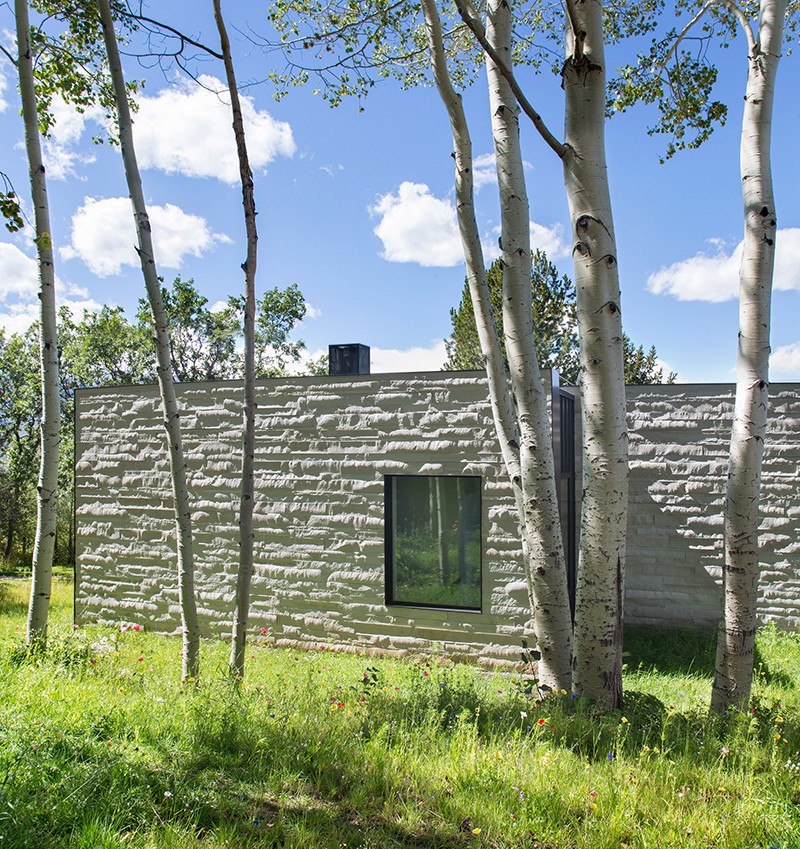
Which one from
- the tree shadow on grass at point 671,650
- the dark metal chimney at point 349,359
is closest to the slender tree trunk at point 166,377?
the dark metal chimney at point 349,359

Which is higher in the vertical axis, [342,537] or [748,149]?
[748,149]

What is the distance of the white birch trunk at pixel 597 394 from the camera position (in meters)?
3.22

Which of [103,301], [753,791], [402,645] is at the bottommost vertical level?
[402,645]

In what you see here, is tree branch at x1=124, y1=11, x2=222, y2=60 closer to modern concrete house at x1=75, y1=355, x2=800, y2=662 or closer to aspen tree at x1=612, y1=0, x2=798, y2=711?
modern concrete house at x1=75, y1=355, x2=800, y2=662

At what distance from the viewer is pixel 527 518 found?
12.6ft

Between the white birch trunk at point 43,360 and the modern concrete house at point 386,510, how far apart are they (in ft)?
7.87

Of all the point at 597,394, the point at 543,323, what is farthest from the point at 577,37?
the point at 543,323

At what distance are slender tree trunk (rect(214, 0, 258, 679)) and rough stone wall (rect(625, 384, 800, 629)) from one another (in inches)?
181

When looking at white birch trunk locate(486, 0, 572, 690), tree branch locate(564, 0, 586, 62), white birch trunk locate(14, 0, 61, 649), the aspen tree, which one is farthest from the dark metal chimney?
the aspen tree

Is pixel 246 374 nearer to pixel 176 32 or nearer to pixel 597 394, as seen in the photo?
pixel 597 394

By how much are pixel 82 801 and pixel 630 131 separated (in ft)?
25.0

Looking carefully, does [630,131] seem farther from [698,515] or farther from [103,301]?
[103,301]

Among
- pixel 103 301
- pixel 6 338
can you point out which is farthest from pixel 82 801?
pixel 103 301

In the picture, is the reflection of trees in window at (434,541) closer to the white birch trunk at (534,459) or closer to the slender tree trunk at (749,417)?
the white birch trunk at (534,459)
